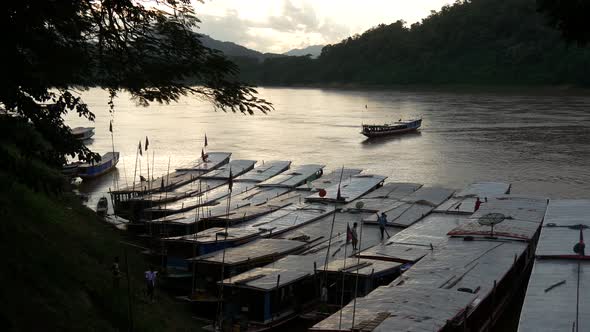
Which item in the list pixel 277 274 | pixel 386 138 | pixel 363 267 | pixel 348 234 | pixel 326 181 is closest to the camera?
pixel 277 274

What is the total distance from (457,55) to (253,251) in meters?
85.7

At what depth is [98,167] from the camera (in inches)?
1284

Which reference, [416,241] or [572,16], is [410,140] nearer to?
[416,241]

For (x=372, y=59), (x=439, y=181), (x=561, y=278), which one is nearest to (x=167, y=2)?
(x=561, y=278)

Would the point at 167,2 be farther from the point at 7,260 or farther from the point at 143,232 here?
the point at 143,232

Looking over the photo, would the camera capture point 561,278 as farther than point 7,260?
Yes

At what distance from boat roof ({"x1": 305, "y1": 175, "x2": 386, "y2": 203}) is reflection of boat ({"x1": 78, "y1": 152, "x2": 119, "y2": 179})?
1179 centimetres

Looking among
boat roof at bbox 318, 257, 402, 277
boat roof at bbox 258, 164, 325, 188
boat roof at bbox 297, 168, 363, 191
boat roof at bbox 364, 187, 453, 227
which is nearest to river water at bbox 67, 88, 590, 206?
boat roof at bbox 297, 168, 363, 191

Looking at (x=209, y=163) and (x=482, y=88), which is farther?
(x=482, y=88)

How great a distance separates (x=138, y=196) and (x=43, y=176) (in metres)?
A: 17.6

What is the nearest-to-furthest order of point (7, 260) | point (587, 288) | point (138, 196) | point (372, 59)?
point (7, 260), point (587, 288), point (138, 196), point (372, 59)

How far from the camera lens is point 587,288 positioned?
1202 cm

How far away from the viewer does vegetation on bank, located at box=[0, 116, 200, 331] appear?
7.22m

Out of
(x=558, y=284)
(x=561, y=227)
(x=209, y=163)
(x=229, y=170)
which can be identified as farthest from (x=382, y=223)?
(x=209, y=163)
